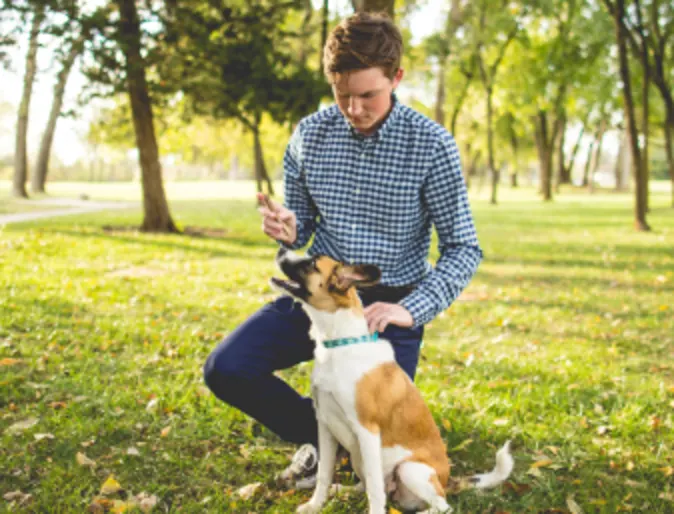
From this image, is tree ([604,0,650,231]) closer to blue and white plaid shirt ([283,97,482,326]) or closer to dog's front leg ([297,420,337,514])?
blue and white plaid shirt ([283,97,482,326])

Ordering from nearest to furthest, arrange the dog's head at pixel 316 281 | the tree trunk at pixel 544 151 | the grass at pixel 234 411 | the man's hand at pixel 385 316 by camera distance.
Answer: the dog's head at pixel 316 281
the man's hand at pixel 385 316
the grass at pixel 234 411
the tree trunk at pixel 544 151

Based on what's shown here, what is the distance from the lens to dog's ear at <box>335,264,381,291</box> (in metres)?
2.93

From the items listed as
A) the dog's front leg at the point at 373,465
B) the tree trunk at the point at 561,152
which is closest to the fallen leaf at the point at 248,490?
the dog's front leg at the point at 373,465

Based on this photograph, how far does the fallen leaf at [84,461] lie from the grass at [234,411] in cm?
2

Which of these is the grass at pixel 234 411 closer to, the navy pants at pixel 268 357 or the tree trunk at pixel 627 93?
the navy pants at pixel 268 357

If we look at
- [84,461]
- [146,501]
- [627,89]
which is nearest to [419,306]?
[146,501]

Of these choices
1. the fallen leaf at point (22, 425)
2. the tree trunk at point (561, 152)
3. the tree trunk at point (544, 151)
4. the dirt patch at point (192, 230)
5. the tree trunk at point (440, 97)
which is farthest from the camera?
the tree trunk at point (561, 152)

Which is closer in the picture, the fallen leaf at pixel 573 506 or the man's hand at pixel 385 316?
the man's hand at pixel 385 316

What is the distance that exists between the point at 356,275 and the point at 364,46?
1.19 metres

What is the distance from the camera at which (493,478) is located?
142 inches

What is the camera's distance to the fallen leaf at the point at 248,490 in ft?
12.0

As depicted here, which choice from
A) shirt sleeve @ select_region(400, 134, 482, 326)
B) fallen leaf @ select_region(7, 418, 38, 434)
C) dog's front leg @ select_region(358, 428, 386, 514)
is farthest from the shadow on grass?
dog's front leg @ select_region(358, 428, 386, 514)

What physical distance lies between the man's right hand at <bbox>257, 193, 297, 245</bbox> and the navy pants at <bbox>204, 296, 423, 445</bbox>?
0.40m

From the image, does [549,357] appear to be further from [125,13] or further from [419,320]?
[125,13]
